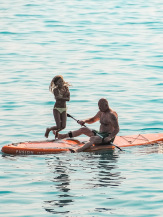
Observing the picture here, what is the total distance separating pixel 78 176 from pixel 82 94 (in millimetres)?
11285

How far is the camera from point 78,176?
1567cm

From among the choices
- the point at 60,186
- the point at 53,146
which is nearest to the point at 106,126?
the point at 53,146

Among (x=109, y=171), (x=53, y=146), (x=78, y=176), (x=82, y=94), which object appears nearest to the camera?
(x=78, y=176)

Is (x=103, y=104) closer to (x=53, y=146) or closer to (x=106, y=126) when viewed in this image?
(x=106, y=126)

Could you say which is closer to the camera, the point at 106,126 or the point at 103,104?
the point at 103,104

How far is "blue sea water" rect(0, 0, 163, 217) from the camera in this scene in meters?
14.2

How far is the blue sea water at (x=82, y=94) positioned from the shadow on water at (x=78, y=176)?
0.07 feet

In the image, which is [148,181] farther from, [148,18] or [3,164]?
[148,18]

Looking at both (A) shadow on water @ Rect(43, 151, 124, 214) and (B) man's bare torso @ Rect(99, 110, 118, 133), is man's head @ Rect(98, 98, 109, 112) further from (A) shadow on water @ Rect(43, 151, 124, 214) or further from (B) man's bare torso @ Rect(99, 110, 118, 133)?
(A) shadow on water @ Rect(43, 151, 124, 214)

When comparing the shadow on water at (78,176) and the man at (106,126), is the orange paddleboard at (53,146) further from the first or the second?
the shadow on water at (78,176)

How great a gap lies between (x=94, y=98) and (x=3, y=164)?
9.66m

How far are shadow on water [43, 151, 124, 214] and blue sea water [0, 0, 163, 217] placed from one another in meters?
0.02

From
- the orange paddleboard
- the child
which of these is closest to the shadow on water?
the orange paddleboard

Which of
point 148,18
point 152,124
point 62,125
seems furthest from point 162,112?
point 148,18
